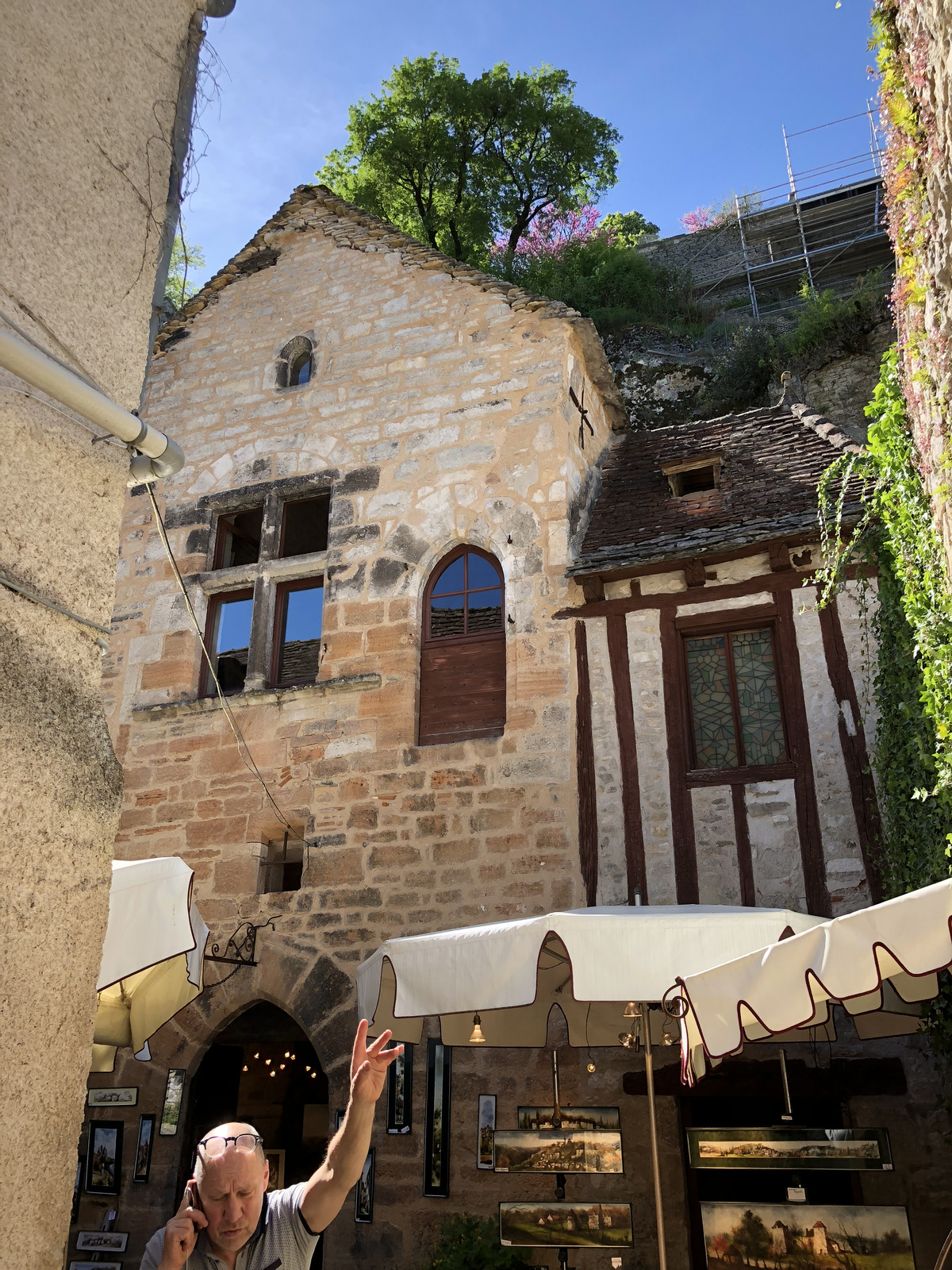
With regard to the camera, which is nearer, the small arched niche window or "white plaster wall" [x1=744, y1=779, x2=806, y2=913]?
"white plaster wall" [x1=744, y1=779, x2=806, y2=913]

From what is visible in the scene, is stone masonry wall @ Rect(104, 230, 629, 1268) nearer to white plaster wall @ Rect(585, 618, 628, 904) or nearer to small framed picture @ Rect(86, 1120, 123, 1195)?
white plaster wall @ Rect(585, 618, 628, 904)

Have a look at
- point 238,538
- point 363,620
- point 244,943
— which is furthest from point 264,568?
point 244,943

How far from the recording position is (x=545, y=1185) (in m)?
6.55

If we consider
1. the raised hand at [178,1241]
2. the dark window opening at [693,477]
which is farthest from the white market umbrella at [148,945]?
the dark window opening at [693,477]

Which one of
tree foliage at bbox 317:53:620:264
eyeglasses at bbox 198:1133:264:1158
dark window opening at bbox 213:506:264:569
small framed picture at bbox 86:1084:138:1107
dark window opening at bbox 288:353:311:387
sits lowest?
eyeglasses at bbox 198:1133:264:1158

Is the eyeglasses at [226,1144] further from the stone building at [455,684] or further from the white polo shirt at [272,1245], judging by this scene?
the stone building at [455,684]

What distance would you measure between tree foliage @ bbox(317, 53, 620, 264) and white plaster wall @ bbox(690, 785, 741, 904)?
50.7ft

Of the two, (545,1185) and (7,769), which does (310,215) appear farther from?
(7,769)

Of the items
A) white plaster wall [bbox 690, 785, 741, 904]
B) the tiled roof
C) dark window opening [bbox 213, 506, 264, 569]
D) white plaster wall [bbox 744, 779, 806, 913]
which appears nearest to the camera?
white plaster wall [bbox 744, 779, 806, 913]

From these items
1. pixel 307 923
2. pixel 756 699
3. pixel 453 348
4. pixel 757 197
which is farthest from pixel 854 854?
pixel 757 197

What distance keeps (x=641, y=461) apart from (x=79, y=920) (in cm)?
824

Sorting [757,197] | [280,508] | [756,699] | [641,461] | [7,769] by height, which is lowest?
[7,769]

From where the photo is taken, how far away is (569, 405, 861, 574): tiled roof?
25.3 ft

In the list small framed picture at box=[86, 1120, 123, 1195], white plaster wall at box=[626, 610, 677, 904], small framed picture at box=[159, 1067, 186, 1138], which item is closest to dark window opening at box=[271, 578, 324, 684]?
white plaster wall at box=[626, 610, 677, 904]
